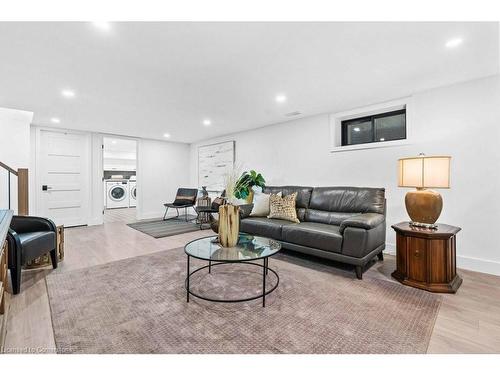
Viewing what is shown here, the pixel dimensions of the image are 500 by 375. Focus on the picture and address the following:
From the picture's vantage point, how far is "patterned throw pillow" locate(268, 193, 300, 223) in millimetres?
3454

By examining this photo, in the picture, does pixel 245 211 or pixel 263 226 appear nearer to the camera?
pixel 263 226

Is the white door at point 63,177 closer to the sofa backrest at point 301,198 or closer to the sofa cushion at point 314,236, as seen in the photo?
the sofa backrest at point 301,198

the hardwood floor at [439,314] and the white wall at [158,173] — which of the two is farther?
the white wall at [158,173]

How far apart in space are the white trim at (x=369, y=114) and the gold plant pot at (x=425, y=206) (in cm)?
112

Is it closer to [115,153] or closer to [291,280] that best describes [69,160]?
[115,153]

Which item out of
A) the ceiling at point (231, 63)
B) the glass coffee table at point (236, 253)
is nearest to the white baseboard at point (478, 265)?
the ceiling at point (231, 63)

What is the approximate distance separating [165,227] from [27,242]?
290cm

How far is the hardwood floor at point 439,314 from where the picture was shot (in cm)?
145

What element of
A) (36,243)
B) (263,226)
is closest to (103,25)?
(36,243)

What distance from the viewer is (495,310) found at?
6.11 feet

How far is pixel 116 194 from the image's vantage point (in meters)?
8.44

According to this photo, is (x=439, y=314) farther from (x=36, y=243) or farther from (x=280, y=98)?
(x=36, y=243)
